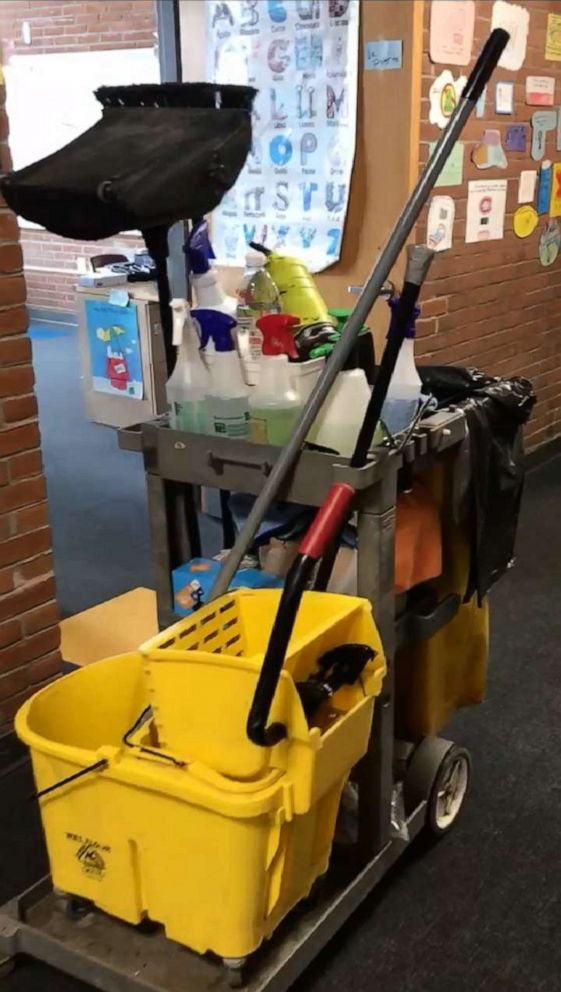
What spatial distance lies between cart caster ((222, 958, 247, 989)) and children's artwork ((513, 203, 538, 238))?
3056mm

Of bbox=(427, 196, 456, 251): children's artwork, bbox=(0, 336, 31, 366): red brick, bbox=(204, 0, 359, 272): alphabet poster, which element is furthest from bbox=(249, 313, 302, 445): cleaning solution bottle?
bbox=(427, 196, 456, 251): children's artwork

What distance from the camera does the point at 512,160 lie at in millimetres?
3639

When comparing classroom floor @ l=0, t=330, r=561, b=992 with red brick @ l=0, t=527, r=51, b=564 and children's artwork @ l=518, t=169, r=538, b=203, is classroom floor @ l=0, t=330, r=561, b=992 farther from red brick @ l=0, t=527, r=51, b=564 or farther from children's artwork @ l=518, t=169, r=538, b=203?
children's artwork @ l=518, t=169, r=538, b=203

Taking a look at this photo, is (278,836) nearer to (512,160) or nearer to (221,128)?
(221,128)

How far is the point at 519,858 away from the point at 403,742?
0.31m

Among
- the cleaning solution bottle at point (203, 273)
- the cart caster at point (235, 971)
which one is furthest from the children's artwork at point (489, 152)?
the cart caster at point (235, 971)

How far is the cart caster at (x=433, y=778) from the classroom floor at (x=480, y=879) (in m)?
0.07

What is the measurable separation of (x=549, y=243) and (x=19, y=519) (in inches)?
109

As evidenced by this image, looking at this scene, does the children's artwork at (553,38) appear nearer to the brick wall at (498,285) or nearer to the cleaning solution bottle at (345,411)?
the brick wall at (498,285)

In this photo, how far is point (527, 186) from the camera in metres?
3.78

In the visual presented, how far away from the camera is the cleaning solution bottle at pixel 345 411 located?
1.54m

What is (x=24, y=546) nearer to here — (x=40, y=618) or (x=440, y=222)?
(x=40, y=618)

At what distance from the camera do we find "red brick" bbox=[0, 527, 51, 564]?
2154 millimetres

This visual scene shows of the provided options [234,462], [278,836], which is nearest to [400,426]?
[234,462]
